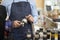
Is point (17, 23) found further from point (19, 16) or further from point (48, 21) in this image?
point (48, 21)

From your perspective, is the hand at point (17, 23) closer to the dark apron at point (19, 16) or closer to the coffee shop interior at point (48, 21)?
the dark apron at point (19, 16)

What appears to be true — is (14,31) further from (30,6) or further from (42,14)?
(42,14)

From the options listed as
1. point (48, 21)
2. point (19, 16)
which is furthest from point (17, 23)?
point (48, 21)

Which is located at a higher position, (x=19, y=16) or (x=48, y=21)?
(x=19, y=16)

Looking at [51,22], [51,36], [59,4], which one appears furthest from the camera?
[59,4]

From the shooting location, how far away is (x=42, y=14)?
2072 mm

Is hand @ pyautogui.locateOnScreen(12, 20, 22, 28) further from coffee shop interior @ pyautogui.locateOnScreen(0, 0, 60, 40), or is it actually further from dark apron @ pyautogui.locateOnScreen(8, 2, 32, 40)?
coffee shop interior @ pyautogui.locateOnScreen(0, 0, 60, 40)

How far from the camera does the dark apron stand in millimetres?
1703

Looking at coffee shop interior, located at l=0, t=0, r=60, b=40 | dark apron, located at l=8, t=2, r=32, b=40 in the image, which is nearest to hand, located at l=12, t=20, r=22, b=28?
dark apron, located at l=8, t=2, r=32, b=40

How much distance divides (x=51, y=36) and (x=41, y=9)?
1.65ft

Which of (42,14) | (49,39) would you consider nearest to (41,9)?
(42,14)

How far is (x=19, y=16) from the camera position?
1703 mm

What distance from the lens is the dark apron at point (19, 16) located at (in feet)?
5.59

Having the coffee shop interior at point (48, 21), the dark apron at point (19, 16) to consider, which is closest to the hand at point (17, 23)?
the dark apron at point (19, 16)
